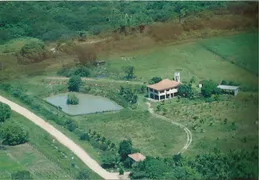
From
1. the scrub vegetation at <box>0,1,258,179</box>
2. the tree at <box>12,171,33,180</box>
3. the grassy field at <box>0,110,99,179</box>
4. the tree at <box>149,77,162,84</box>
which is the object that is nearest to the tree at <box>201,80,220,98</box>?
the scrub vegetation at <box>0,1,258,179</box>

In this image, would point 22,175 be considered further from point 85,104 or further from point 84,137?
point 85,104

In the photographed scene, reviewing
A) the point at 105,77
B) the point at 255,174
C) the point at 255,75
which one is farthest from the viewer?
the point at 105,77

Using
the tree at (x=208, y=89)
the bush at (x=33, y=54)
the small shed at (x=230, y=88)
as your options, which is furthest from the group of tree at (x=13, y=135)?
the small shed at (x=230, y=88)

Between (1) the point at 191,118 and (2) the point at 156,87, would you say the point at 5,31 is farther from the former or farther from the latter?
(1) the point at 191,118

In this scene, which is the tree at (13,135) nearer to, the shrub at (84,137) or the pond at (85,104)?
the shrub at (84,137)

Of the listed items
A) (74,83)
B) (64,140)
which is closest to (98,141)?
(64,140)

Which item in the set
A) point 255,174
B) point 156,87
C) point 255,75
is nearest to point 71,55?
point 156,87

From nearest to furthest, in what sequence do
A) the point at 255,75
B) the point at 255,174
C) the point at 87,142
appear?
1. the point at 255,174
2. the point at 255,75
3. the point at 87,142
